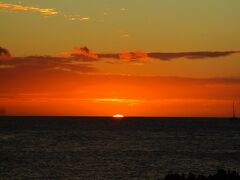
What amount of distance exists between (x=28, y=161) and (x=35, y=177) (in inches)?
Result: 665

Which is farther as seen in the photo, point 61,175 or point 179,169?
point 179,169

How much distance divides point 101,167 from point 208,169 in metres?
13.5

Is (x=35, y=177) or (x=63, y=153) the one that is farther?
(x=63, y=153)

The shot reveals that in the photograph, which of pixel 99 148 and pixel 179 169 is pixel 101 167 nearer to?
pixel 179 169

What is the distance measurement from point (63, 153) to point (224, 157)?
86.6 ft

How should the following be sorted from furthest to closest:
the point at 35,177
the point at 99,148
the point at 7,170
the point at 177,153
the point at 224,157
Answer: the point at 99,148 → the point at 177,153 → the point at 224,157 → the point at 7,170 → the point at 35,177

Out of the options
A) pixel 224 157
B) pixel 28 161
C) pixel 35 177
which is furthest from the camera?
pixel 224 157

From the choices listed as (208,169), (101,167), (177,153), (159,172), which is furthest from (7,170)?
(177,153)

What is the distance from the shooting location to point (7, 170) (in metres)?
68.0

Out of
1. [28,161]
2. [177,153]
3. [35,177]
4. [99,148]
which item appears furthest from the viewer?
[99,148]

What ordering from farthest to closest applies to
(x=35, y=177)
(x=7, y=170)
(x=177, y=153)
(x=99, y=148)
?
(x=99, y=148), (x=177, y=153), (x=7, y=170), (x=35, y=177)

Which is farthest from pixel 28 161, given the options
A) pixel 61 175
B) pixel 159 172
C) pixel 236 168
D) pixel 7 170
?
pixel 236 168

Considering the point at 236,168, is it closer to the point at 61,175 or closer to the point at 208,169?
the point at 208,169

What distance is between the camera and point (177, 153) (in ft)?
302
